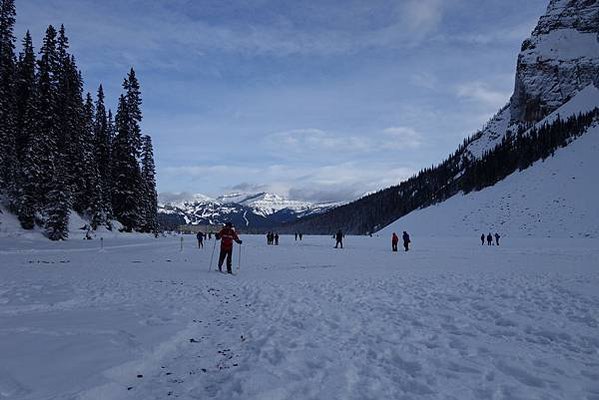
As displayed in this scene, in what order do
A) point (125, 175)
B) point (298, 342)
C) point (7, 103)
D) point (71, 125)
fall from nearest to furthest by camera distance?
Result: point (298, 342) → point (7, 103) → point (71, 125) → point (125, 175)

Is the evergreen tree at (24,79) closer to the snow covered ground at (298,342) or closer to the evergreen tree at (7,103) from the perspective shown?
the evergreen tree at (7,103)

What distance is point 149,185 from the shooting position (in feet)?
208

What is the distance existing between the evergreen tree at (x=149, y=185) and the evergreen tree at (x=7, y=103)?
2136 cm

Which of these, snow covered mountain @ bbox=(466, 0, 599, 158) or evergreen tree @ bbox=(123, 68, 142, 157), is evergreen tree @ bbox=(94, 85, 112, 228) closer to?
evergreen tree @ bbox=(123, 68, 142, 157)

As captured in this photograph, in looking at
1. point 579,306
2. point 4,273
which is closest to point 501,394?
point 579,306

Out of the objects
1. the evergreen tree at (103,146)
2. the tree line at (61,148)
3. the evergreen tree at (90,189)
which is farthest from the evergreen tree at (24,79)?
the evergreen tree at (103,146)

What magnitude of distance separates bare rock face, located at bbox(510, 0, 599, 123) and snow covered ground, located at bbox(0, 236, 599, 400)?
147337 millimetres

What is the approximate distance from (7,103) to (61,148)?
6.15m

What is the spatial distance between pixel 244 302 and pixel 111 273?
8.22 metres

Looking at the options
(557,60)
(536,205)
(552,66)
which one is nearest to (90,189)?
(536,205)

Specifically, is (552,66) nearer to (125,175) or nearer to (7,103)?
(125,175)

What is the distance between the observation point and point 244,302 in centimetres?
1071

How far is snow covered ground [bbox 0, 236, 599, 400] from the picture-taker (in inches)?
186

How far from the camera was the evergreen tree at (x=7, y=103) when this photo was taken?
34322 millimetres
